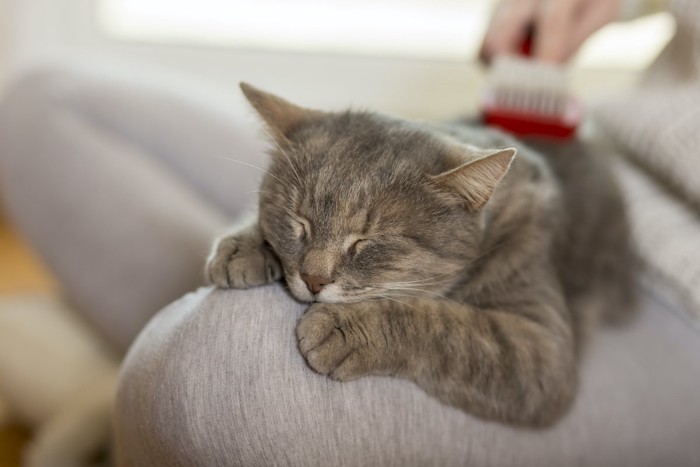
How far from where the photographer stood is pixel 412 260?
3.10ft

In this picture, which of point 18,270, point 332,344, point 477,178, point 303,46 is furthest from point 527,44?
point 18,270

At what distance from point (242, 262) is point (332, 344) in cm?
18

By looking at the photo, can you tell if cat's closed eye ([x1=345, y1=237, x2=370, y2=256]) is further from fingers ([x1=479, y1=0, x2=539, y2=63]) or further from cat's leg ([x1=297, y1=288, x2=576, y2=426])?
fingers ([x1=479, y1=0, x2=539, y2=63])

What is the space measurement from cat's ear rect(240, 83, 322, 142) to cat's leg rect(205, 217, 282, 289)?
0.15 metres

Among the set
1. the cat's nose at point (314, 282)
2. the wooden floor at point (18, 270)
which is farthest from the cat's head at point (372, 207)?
the wooden floor at point (18, 270)

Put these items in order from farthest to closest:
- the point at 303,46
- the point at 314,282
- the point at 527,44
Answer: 1. the point at 303,46
2. the point at 527,44
3. the point at 314,282

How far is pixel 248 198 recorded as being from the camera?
1443 mm

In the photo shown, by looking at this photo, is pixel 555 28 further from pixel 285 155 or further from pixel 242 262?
pixel 242 262

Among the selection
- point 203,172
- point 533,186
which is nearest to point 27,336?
point 203,172

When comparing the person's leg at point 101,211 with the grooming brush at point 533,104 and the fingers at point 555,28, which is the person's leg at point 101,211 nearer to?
the grooming brush at point 533,104

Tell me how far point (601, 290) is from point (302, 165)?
0.61 m

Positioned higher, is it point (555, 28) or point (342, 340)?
point (555, 28)

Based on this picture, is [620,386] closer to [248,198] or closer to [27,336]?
[248,198]

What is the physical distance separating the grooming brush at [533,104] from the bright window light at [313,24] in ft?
4.52
